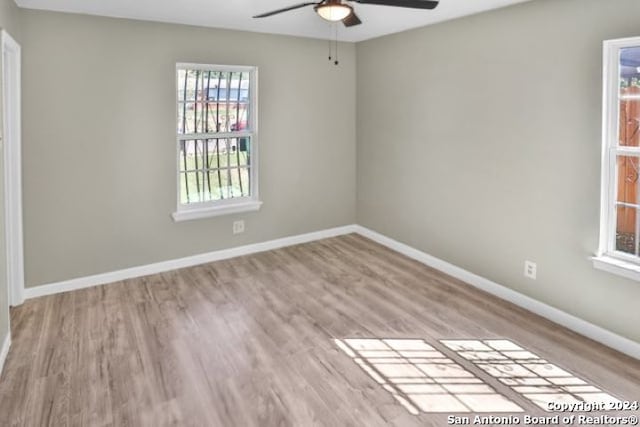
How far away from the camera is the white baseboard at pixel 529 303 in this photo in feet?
9.80

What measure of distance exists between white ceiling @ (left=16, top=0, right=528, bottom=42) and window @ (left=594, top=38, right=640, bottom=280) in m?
0.91

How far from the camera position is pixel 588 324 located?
125 inches

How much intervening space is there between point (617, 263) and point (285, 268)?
2805 millimetres

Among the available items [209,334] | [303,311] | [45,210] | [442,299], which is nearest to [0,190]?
[45,210]

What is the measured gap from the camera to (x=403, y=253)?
195 inches

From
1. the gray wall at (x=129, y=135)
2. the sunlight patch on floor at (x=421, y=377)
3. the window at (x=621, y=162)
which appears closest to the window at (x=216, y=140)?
the gray wall at (x=129, y=135)

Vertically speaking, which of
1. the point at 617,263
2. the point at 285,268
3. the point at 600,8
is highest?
the point at 600,8

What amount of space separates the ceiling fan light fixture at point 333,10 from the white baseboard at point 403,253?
8.39ft

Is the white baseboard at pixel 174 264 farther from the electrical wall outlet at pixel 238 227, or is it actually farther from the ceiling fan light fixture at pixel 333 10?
the ceiling fan light fixture at pixel 333 10

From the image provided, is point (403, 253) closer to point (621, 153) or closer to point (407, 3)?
point (621, 153)

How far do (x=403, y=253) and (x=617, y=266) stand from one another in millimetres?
2256

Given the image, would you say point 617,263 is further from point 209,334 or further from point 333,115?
point 333,115

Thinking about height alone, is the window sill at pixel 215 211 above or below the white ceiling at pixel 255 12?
below

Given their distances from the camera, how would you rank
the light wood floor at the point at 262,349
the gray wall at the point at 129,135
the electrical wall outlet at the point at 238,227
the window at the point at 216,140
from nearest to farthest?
the light wood floor at the point at 262,349 < the gray wall at the point at 129,135 < the window at the point at 216,140 < the electrical wall outlet at the point at 238,227
